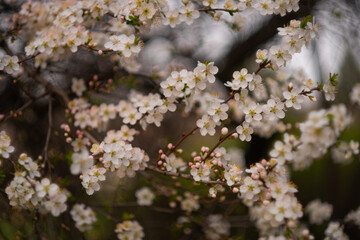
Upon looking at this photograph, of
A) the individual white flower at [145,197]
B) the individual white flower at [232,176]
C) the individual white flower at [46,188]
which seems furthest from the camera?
the individual white flower at [145,197]

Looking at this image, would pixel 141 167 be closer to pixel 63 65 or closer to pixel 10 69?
pixel 10 69

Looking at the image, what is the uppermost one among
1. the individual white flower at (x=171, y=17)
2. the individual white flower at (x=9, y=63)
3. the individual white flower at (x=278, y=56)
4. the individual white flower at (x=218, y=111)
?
the individual white flower at (x=171, y=17)

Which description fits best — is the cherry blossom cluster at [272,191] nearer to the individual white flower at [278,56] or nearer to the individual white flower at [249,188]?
the individual white flower at [249,188]

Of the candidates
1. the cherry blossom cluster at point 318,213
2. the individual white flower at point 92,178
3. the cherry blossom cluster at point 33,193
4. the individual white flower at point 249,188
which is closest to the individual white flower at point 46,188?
the cherry blossom cluster at point 33,193

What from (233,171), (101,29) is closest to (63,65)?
(101,29)

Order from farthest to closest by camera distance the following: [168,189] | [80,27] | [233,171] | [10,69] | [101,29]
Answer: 1. [168,189]
2. [101,29]
3. [80,27]
4. [10,69]
5. [233,171]

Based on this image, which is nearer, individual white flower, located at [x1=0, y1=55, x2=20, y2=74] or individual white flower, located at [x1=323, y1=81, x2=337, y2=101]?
individual white flower, located at [x1=323, y1=81, x2=337, y2=101]

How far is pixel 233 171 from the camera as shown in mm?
1620

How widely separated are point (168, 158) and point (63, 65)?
171 cm

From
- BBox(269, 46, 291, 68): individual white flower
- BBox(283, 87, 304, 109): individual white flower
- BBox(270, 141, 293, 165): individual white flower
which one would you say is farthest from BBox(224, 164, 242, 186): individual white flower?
BBox(269, 46, 291, 68): individual white flower

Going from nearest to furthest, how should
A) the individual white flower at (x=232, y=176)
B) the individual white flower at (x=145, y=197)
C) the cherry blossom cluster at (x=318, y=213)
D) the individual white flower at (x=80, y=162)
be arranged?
1. the individual white flower at (x=80, y=162)
2. the individual white flower at (x=232, y=176)
3. the individual white flower at (x=145, y=197)
4. the cherry blossom cluster at (x=318, y=213)

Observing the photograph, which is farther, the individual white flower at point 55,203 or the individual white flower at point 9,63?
the individual white flower at point 9,63

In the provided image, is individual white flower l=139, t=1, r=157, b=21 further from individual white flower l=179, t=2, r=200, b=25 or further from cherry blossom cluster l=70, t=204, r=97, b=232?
cherry blossom cluster l=70, t=204, r=97, b=232

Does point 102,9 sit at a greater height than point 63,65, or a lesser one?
lesser
